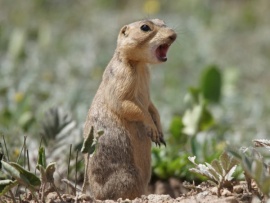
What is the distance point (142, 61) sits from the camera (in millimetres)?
5281

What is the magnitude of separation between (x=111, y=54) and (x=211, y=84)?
2898 millimetres

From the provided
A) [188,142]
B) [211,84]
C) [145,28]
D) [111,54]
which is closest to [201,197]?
[145,28]

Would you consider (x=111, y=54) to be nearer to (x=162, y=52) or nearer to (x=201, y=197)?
(x=162, y=52)

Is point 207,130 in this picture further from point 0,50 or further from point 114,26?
point 114,26

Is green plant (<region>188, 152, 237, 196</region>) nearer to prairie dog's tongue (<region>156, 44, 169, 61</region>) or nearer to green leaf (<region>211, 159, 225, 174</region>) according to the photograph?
green leaf (<region>211, 159, 225, 174</region>)

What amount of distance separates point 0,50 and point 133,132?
6111 millimetres

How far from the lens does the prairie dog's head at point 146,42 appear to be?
5.26 meters

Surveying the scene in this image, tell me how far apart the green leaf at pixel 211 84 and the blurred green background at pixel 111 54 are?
9cm

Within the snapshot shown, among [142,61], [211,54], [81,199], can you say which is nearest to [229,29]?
[211,54]

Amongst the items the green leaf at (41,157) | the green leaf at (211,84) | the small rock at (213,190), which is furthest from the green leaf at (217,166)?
the green leaf at (211,84)

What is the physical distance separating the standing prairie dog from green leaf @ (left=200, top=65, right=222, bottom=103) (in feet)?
10.2

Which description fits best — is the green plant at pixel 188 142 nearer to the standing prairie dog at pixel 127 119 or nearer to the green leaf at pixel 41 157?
the standing prairie dog at pixel 127 119

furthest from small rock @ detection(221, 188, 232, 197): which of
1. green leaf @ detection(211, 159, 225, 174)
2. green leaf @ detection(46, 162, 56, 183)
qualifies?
green leaf @ detection(46, 162, 56, 183)

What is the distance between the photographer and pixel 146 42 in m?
5.32
